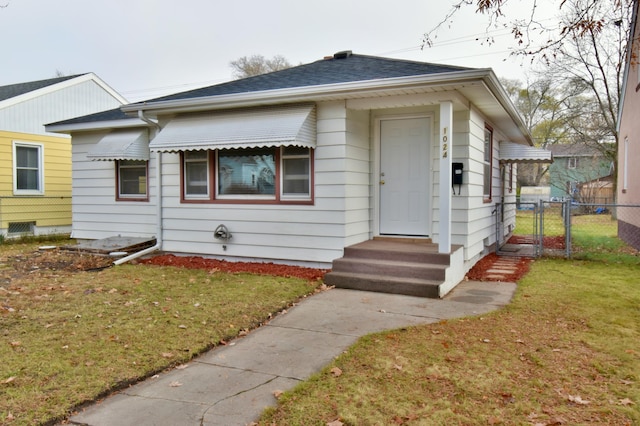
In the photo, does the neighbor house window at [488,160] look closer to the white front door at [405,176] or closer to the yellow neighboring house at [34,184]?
the white front door at [405,176]

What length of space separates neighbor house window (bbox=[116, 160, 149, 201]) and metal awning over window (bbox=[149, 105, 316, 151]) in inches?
86.3

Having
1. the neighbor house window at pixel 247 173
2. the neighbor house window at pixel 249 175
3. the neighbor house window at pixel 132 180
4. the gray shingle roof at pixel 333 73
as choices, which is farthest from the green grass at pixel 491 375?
the neighbor house window at pixel 132 180

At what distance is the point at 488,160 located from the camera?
9172mm

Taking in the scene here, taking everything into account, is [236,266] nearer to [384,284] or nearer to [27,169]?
[384,284]

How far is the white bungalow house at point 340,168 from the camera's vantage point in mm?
6195

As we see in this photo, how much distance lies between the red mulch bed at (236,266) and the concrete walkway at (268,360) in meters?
0.94

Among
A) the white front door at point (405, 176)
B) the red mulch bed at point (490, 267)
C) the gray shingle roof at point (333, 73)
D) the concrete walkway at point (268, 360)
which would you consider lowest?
the concrete walkway at point (268, 360)

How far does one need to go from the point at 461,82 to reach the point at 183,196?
531 cm

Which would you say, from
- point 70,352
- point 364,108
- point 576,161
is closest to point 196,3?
point 364,108

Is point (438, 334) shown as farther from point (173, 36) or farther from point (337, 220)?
point (173, 36)

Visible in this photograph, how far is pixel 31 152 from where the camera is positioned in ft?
40.6

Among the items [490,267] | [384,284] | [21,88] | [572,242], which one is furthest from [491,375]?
[21,88]

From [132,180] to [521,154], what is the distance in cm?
890

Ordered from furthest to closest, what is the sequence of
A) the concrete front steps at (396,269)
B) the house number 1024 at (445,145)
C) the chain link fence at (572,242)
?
the chain link fence at (572,242) < the house number 1024 at (445,145) < the concrete front steps at (396,269)
